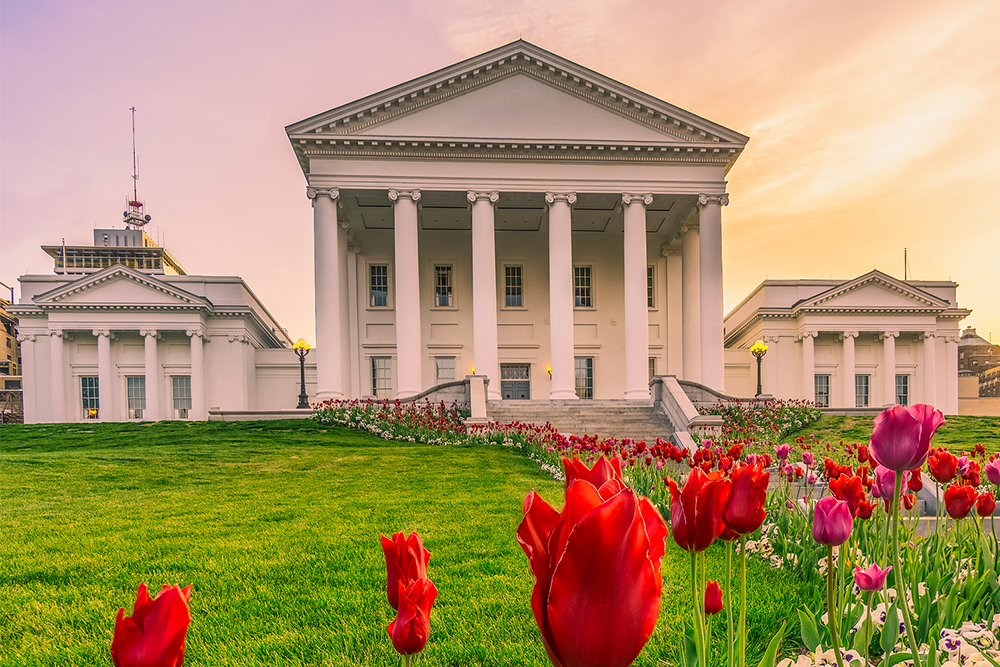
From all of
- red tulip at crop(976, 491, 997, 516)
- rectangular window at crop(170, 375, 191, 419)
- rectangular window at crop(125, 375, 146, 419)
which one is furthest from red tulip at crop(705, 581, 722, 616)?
rectangular window at crop(125, 375, 146, 419)

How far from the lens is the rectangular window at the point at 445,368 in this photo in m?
31.5

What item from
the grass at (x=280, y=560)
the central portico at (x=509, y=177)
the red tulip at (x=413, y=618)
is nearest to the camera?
the red tulip at (x=413, y=618)

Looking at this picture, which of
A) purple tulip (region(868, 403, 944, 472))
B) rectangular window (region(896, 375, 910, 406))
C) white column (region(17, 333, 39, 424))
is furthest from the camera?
rectangular window (region(896, 375, 910, 406))

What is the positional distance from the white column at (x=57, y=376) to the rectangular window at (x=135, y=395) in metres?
2.94

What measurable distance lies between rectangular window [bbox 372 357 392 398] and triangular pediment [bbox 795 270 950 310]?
923 inches

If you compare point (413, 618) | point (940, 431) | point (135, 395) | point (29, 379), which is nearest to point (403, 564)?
point (413, 618)

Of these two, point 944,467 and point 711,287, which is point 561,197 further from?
point 944,467

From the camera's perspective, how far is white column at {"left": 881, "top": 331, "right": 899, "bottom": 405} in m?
34.4

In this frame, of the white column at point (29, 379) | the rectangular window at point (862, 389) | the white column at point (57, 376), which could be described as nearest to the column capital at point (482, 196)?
the white column at point (57, 376)

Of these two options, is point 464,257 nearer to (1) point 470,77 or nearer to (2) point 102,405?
(1) point 470,77

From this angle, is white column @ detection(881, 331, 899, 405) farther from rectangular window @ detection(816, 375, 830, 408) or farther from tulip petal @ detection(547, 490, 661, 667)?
tulip petal @ detection(547, 490, 661, 667)

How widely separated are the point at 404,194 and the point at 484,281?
16.1 feet

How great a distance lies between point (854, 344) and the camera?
34781 mm

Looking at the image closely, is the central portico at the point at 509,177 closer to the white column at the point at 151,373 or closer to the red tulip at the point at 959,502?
the white column at the point at 151,373
